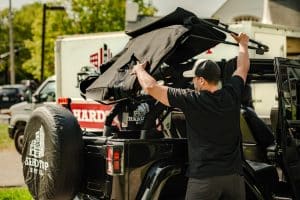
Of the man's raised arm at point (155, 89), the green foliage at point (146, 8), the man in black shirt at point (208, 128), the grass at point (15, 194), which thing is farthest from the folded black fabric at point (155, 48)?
the green foliage at point (146, 8)

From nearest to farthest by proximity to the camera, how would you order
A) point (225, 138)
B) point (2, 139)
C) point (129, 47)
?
point (225, 138) → point (129, 47) → point (2, 139)

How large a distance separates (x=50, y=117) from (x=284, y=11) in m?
14.4

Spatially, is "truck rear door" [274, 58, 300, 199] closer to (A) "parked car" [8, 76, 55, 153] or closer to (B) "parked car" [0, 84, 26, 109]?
(A) "parked car" [8, 76, 55, 153]

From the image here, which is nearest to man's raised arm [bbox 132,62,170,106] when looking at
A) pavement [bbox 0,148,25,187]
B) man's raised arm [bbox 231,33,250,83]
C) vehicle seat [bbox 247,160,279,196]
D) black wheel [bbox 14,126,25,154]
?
man's raised arm [bbox 231,33,250,83]

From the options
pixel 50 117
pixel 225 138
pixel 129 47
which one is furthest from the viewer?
pixel 129 47

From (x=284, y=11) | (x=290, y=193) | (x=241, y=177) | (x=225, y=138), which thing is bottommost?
(x=290, y=193)

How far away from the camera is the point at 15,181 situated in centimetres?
940

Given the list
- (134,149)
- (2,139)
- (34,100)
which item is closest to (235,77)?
(134,149)

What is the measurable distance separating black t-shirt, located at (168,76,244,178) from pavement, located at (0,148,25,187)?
559 cm

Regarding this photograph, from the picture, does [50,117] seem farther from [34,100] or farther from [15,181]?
[34,100]

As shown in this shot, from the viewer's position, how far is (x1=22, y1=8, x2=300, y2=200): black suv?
4.18 meters

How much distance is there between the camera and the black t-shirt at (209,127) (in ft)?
12.8

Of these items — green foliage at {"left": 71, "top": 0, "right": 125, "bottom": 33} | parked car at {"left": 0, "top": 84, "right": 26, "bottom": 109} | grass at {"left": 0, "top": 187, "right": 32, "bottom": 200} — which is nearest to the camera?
grass at {"left": 0, "top": 187, "right": 32, "bottom": 200}

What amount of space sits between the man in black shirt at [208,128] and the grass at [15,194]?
3880mm
